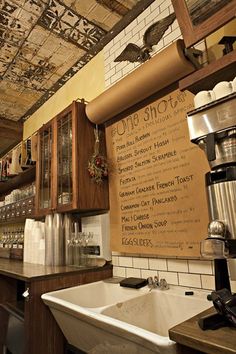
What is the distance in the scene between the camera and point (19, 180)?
3.26 meters

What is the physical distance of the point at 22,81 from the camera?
294cm

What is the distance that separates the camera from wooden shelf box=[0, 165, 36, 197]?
9.52 feet

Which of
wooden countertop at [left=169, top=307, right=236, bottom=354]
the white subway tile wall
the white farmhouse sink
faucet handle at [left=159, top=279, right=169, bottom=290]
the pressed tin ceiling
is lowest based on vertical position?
the white farmhouse sink

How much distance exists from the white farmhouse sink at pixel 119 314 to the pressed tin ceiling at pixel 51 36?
78.6 inches

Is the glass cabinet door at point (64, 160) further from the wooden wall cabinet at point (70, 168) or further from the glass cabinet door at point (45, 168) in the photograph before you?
A: the glass cabinet door at point (45, 168)

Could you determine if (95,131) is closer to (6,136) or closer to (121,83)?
(121,83)

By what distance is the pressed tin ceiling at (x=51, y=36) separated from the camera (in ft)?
6.53

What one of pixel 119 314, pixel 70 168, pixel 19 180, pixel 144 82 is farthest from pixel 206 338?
pixel 19 180

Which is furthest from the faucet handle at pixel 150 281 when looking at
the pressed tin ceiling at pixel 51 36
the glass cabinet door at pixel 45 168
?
the pressed tin ceiling at pixel 51 36

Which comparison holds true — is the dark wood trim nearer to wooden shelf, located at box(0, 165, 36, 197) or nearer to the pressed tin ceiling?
the pressed tin ceiling

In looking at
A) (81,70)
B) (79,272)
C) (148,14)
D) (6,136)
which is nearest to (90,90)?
(81,70)

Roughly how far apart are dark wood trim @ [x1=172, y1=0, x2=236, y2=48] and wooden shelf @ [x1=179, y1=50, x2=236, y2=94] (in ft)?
Answer: 0.43

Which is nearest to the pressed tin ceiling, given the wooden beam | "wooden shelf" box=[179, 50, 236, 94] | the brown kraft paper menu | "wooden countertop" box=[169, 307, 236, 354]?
the wooden beam

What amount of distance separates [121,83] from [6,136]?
2.71m
